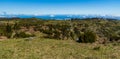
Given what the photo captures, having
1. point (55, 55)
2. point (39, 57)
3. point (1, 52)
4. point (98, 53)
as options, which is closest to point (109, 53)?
point (98, 53)

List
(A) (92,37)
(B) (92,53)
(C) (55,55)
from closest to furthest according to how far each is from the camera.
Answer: (C) (55,55)
(B) (92,53)
(A) (92,37)

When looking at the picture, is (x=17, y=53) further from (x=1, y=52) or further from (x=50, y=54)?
(x=50, y=54)

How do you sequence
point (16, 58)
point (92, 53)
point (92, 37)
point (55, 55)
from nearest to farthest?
point (16, 58) → point (55, 55) → point (92, 53) → point (92, 37)

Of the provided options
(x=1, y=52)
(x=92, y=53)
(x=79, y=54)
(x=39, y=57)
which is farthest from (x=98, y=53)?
(x=1, y=52)

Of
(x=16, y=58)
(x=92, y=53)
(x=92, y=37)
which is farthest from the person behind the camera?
(x=92, y=37)

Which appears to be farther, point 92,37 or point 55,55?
point 92,37

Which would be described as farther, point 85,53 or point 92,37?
point 92,37

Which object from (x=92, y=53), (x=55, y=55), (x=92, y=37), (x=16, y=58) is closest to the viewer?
(x=16, y=58)

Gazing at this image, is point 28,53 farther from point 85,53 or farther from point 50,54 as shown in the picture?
point 85,53

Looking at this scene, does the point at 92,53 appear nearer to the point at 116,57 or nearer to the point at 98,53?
the point at 98,53
